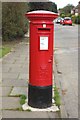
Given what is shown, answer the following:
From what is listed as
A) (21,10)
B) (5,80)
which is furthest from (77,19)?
(5,80)

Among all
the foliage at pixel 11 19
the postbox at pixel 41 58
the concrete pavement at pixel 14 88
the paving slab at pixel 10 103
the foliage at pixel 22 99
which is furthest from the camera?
the foliage at pixel 11 19

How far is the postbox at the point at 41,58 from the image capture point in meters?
5.73

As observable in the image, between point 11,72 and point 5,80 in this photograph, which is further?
point 11,72

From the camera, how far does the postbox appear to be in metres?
5.73

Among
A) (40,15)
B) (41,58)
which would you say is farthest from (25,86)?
(40,15)

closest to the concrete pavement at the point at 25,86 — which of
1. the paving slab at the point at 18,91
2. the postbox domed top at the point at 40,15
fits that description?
the paving slab at the point at 18,91

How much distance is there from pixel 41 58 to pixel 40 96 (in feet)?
2.19

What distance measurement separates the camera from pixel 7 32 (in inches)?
728

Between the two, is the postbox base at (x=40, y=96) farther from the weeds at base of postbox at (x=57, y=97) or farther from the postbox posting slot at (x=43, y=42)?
the postbox posting slot at (x=43, y=42)

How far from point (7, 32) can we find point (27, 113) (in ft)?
43.3

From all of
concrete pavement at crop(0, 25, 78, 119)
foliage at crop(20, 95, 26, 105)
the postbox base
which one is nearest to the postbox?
the postbox base

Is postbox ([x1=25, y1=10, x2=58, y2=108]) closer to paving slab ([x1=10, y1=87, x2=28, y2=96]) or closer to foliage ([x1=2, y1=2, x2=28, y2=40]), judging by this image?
paving slab ([x1=10, y1=87, x2=28, y2=96])

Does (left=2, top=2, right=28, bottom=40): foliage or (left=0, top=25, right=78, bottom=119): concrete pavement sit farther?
(left=2, top=2, right=28, bottom=40): foliage

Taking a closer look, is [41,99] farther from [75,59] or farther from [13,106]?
[75,59]
